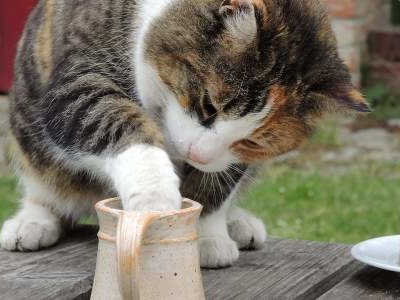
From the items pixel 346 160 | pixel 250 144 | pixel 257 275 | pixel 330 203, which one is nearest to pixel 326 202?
pixel 330 203

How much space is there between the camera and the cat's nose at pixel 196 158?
1678mm

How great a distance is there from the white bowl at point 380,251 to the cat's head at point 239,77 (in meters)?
0.30

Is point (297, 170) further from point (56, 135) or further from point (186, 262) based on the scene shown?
point (186, 262)

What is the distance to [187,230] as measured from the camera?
1118 millimetres

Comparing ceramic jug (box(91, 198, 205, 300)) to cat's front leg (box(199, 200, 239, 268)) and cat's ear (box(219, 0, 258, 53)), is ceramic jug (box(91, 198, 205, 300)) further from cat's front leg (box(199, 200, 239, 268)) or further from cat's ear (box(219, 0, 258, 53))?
cat's ear (box(219, 0, 258, 53))

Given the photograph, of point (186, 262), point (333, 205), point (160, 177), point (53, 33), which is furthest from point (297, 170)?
point (186, 262)

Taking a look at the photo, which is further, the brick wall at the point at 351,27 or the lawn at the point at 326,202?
the brick wall at the point at 351,27

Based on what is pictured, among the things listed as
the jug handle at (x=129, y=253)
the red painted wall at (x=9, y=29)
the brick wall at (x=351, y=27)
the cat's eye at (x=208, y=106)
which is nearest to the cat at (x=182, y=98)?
the cat's eye at (x=208, y=106)

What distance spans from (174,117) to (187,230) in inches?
25.0

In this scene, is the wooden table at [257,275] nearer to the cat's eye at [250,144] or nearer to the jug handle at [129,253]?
the cat's eye at [250,144]

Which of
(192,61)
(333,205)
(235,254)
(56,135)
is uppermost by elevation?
(192,61)

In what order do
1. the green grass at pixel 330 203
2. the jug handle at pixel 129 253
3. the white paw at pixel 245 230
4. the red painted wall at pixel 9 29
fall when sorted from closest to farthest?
the jug handle at pixel 129 253
the white paw at pixel 245 230
the green grass at pixel 330 203
the red painted wall at pixel 9 29

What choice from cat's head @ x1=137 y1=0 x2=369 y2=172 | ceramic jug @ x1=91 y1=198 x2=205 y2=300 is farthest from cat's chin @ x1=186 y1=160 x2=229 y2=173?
ceramic jug @ x1=91 y1=198 x2=205 y2=300

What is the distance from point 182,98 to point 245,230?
0.36 m
